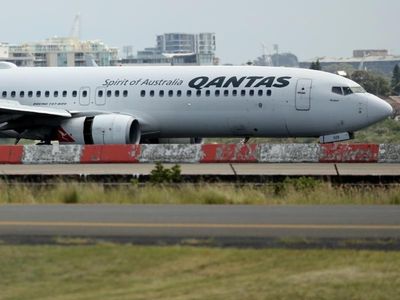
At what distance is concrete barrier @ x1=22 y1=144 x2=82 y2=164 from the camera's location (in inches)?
1550

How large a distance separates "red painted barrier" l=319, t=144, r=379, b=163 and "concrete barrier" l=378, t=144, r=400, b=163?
144mm

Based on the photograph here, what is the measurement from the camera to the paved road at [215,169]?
33.7 m

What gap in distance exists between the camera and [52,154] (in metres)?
39.7

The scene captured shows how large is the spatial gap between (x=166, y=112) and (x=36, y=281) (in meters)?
30.1

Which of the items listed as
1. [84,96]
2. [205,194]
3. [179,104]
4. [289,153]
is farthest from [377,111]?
[205,194]

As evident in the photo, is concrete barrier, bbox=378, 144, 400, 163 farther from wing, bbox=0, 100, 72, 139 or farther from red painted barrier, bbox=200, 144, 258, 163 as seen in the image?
wing, bbox=0, 100, 72, 139

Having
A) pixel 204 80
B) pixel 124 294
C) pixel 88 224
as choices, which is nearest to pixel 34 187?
pixel 88 224

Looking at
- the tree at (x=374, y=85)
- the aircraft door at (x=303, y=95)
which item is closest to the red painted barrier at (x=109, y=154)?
the aircraft door at (x=303, y=95)

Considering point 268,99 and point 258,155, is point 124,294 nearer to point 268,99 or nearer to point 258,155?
point 258,155

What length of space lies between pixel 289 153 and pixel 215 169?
4.00 m

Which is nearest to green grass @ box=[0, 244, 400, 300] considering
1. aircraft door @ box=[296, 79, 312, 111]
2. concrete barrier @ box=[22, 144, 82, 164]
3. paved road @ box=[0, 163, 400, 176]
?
paved road @ box=[0, 163, 400, 176]

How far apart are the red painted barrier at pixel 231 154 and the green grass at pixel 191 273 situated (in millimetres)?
20373

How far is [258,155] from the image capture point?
126 feet

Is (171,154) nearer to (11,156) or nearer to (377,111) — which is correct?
(11,156)
